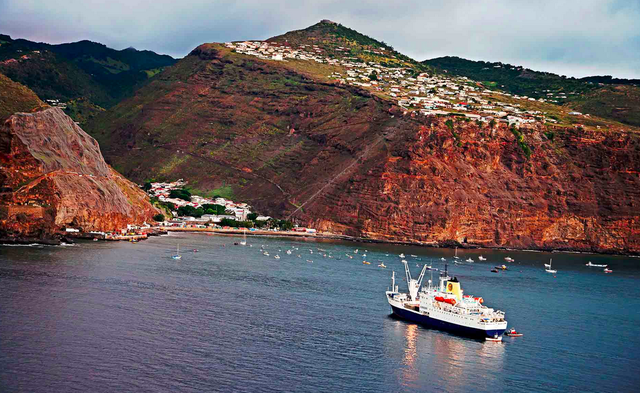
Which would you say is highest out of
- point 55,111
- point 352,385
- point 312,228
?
point 55,111

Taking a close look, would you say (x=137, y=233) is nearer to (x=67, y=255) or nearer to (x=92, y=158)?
(x=92, y=158)

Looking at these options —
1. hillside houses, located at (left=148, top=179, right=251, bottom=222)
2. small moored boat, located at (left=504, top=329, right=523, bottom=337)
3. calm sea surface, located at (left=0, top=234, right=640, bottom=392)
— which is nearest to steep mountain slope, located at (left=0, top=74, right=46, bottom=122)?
calm sea surface, located at (left=0, top=234, right=640, bottom=392)

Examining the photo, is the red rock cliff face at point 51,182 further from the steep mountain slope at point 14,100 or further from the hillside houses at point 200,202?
the hillside houses at point 200,202

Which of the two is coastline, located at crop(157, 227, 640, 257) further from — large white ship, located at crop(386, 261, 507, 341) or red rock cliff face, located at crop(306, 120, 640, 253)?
large white ship, located at crop(386, 261, 507, 341)

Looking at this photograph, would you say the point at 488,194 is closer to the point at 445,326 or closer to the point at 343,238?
the point at 343,238

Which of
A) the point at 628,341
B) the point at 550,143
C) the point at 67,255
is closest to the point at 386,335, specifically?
the point at 628,341

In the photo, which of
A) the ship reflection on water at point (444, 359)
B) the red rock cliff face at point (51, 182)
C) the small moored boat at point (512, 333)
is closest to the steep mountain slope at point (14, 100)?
the red rock cliff face at point (51, 182)
